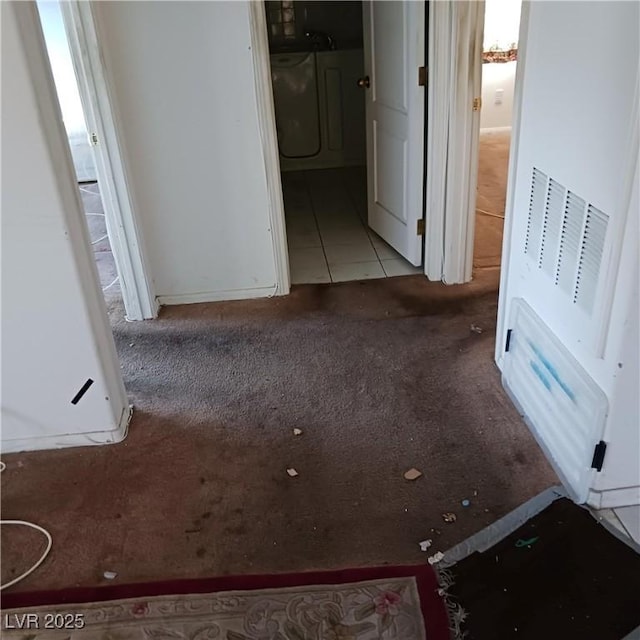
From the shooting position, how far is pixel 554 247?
204cm

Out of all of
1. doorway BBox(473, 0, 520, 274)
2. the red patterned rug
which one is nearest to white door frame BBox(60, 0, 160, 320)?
the red patterned rug

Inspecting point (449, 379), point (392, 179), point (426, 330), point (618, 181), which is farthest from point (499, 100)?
point (618, 181)

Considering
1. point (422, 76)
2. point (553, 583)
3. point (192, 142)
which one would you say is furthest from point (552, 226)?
point (192, 142)

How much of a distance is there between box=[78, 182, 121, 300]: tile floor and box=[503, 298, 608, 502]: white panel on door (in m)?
2.00

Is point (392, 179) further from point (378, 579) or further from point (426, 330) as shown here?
point (378, 579)

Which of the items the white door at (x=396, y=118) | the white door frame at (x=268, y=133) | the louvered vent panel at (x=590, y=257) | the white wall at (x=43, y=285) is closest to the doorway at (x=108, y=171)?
the white wall at (x=43, y=285)

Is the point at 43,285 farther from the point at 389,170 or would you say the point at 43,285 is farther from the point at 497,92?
the point at 497,92

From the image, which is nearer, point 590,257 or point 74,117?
point 590,257

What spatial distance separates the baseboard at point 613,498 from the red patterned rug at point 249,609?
55 cm

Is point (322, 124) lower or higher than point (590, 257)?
lower

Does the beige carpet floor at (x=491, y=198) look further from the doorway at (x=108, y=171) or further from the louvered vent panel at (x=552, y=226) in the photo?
the doorway at (x=108, y=171)

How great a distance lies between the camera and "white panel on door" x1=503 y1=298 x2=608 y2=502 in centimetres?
187

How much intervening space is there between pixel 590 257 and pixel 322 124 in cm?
386

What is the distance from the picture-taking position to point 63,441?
2350mm
